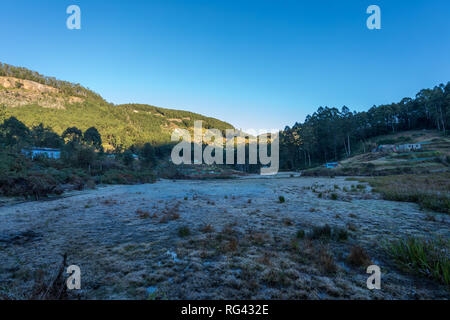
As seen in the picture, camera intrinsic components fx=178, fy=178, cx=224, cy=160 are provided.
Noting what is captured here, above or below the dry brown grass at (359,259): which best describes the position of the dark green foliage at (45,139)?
above

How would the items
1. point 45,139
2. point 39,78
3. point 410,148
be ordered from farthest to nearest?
point 39,78 → point 45,139 → point 410,148

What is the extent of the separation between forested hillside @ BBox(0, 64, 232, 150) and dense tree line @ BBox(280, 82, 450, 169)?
86695 millimetres

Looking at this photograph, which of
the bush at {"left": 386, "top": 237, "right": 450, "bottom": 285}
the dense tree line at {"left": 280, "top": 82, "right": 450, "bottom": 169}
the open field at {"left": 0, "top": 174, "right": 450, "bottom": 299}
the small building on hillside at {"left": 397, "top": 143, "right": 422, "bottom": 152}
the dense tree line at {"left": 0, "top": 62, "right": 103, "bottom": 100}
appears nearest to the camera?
the open field at {"left": 0, "top": 174, "right": 450, "bottom": 299}

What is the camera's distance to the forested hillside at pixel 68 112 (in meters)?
118

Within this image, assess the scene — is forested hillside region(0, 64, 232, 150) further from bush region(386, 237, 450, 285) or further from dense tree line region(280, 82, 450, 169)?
bush region(386, 237, 450, 285)

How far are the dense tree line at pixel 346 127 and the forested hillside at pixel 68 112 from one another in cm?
8669

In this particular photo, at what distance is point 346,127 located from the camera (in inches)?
2511

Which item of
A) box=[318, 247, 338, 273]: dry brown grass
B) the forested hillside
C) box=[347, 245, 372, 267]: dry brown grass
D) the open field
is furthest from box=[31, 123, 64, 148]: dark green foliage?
box=[347, 245, 372, 267]: dry brown grass

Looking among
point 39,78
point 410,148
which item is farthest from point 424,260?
point 39,78

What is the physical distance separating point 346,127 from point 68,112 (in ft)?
614

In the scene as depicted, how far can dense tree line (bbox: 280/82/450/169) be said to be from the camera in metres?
65.2

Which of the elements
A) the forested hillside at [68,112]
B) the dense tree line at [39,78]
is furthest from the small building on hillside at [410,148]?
the dense tree line at [39,78]

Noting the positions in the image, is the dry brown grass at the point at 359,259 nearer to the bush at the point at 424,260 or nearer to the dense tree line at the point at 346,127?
the bush at the point at 424,260

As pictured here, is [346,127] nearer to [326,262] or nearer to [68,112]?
[326,262]
